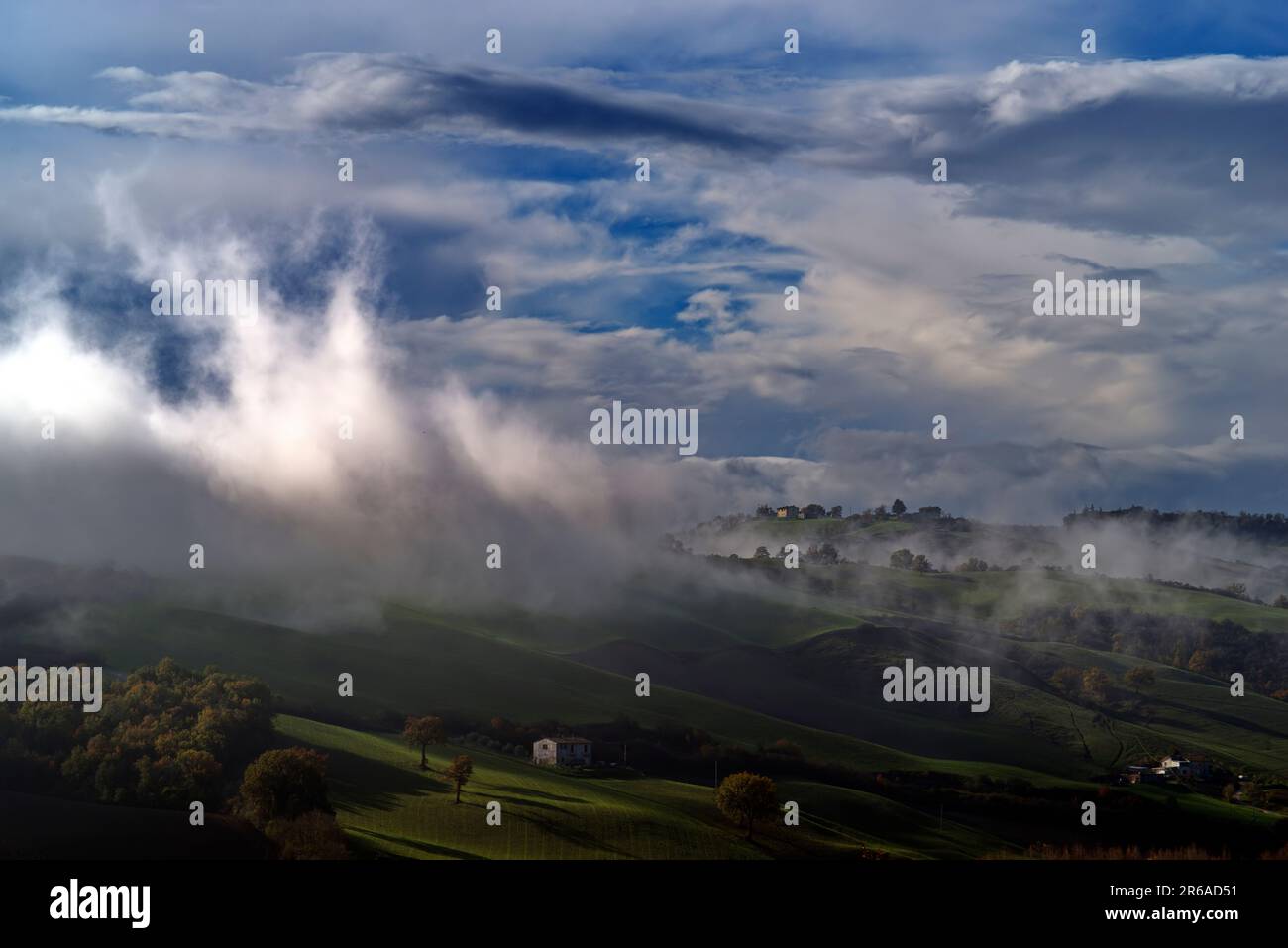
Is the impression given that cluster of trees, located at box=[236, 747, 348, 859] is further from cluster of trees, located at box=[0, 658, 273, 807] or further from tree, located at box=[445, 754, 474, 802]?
tree, located at box=[445, 754, 474, 802]

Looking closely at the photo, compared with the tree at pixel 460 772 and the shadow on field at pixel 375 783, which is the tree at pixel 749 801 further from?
the shadow on field at pixel 375 783

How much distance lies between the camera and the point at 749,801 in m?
176

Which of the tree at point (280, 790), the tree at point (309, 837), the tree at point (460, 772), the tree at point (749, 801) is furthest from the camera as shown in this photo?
the tree at point (460, 772)

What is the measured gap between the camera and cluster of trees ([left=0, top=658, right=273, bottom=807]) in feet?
521

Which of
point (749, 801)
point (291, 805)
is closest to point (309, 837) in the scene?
point (291, 805)

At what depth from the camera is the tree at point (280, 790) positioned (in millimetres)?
147875

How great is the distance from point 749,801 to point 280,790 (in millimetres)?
65144

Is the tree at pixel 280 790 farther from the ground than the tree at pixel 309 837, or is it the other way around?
the tree at pixel 280 790

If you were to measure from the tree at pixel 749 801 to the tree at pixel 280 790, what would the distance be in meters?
56.9

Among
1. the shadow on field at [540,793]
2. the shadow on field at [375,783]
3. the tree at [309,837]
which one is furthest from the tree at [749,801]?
the tree at [309,837]

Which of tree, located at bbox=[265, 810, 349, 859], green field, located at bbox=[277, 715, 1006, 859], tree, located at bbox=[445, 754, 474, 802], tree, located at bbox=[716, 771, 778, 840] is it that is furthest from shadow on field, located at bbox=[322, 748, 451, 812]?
tree, located at bbox=[716, 771, 778, 840]
